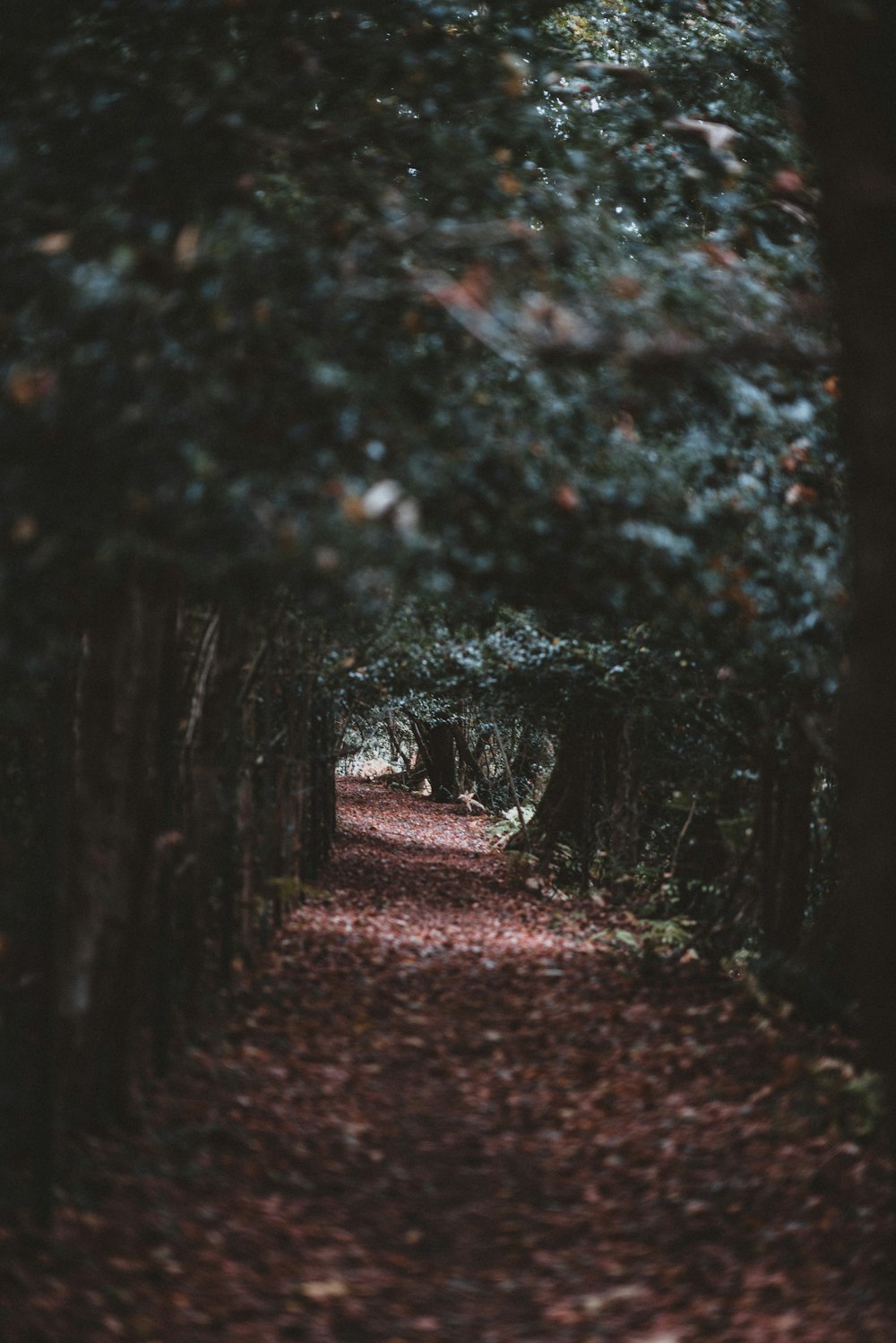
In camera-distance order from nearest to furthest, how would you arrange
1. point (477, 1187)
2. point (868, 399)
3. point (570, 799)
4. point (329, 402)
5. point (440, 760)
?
point (868, 399)
point (329, 402)
point (477, 1187)
point (570, 799)
point (440, 760)

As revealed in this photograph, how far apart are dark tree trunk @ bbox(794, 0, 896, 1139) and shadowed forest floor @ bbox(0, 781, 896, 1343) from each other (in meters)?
1.71

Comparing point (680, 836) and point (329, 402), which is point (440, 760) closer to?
point (680, 836)

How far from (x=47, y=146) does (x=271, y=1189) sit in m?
4.93

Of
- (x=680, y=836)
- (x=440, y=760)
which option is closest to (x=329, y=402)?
(x=680, y=836)

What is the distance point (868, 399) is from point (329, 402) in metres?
1.64

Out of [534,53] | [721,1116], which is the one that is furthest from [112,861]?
[534,53]

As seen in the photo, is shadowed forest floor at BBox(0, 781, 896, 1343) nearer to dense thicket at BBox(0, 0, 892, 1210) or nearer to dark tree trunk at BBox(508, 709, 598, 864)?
dense thicket at BBox(0, 0, 892, 1210)

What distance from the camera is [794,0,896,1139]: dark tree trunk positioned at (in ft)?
12.1

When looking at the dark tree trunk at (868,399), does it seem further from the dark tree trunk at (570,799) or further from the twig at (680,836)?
the dark tree trunk at (570,799)

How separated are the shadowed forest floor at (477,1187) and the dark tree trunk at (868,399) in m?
1.71

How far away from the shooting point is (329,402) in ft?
13.0

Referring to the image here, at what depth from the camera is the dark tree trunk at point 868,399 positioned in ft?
12.1

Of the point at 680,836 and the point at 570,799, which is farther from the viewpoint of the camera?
the point at 570,799

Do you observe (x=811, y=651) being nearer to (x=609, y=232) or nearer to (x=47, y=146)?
(x=609, y=232)
